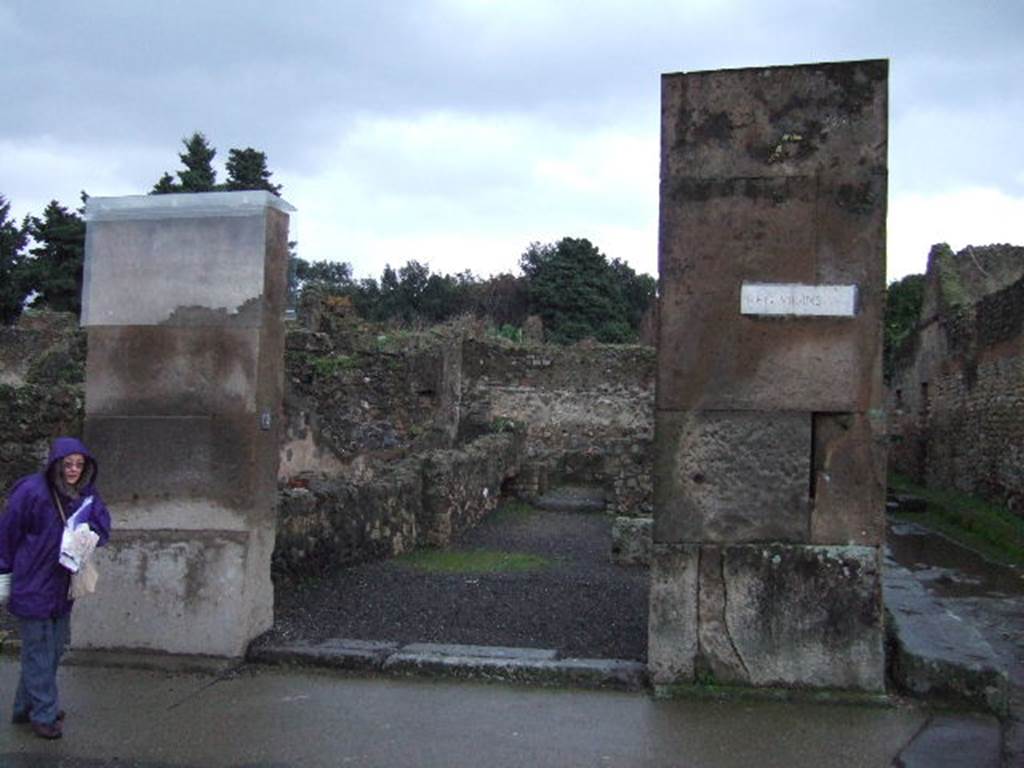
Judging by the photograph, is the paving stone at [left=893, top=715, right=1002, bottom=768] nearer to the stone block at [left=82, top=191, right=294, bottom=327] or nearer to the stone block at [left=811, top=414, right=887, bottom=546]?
the stone block at [left=811, top=414, right=887, bottom=546]

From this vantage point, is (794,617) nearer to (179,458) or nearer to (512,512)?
(179,458)

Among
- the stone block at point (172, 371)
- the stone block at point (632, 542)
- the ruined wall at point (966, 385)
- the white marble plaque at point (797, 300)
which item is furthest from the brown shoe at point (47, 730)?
the ruined wall at point (966, 385)

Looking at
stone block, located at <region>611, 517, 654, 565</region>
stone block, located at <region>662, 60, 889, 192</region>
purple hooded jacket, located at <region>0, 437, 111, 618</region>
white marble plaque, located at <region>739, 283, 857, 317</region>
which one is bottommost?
stone block, located at <region>611, 517, 654, 565</region>

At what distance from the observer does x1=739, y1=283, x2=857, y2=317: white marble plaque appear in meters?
4.86

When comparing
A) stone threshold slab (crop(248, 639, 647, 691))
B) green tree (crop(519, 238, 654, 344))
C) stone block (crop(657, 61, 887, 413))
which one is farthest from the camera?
green tree (crop(519, 238, 654, 344))

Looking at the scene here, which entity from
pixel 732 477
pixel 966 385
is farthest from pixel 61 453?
pixel 966 385

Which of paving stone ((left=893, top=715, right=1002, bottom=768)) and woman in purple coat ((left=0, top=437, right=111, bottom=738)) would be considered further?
woman in purple coat ((left=0, top=437, right=111, bottom=738))

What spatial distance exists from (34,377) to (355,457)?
15.9 ft

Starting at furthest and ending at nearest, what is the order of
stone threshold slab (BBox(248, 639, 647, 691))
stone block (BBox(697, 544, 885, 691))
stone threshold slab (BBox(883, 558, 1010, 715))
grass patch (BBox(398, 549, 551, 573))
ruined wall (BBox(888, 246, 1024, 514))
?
ruined wall (BBox(888, 246, 1024, 514)) < grass patch (BBox(398, 549, 551, 573)) < stone threshold slab (BBox(248, 639, 647, 691)) < stone block (BBox(697, 544, 885, 691)) < stone threshold slab (BBox(883, 558, 1010, 715))

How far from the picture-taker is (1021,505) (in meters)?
15.2

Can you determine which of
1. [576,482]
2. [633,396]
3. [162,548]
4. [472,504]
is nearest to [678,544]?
[162,548]

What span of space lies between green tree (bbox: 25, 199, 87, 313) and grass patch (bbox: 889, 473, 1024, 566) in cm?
2852

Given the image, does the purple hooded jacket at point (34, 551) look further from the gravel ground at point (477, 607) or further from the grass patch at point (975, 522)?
the grass patch at point (975, 522)

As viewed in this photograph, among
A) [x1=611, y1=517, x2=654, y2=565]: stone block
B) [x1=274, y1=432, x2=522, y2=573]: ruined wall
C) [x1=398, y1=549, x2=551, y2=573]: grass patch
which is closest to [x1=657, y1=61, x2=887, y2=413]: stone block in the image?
[x1=274, y1=432, x2=522, y2=573]: ruined wall
